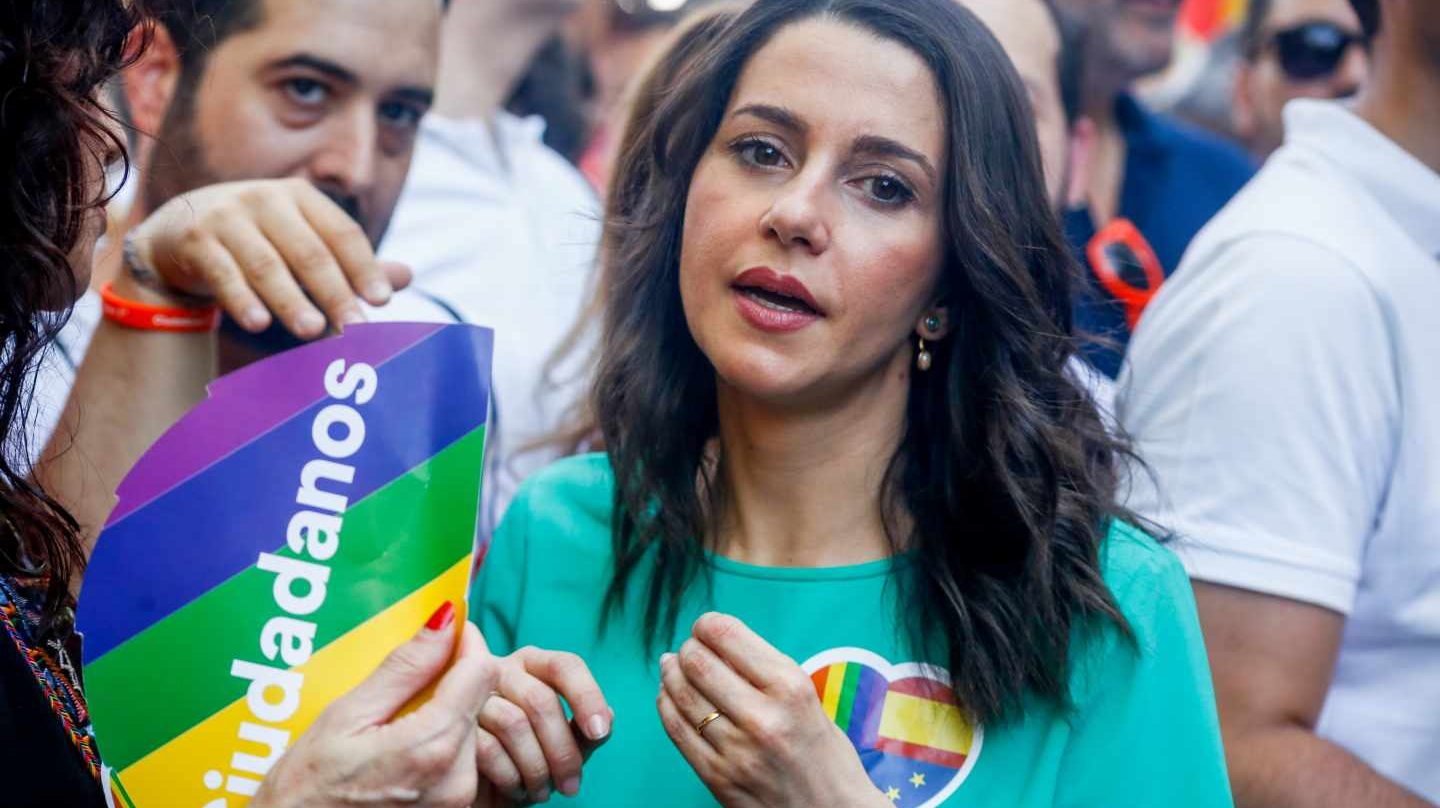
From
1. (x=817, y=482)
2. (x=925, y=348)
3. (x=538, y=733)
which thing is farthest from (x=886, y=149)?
(x=538, y=733)

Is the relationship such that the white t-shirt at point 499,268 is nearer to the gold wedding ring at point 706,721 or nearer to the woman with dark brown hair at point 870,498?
the woman with dark brown hair at point 870,498

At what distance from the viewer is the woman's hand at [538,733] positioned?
1521 millimetres

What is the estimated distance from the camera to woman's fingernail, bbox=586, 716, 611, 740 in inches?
59.9

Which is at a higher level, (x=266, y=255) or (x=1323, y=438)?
(x=266, y=255)

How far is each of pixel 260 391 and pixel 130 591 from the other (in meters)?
0.23

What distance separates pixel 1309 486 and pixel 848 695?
0.79m

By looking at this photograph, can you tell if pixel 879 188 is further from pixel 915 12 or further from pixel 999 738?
pixel 999 738

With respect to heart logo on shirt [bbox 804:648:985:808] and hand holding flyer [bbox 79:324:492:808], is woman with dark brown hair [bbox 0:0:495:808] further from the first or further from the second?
heart logo on shirt [bbox 804:648:985:808]

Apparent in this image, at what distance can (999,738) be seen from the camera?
1.66 metres

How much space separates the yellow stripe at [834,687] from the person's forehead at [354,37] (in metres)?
1.11

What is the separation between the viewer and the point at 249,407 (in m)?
1.50

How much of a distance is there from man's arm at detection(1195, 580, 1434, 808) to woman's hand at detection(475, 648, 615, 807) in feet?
3.26

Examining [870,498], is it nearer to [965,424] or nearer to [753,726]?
[965,424]

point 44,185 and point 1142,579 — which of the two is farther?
point 1142,579
